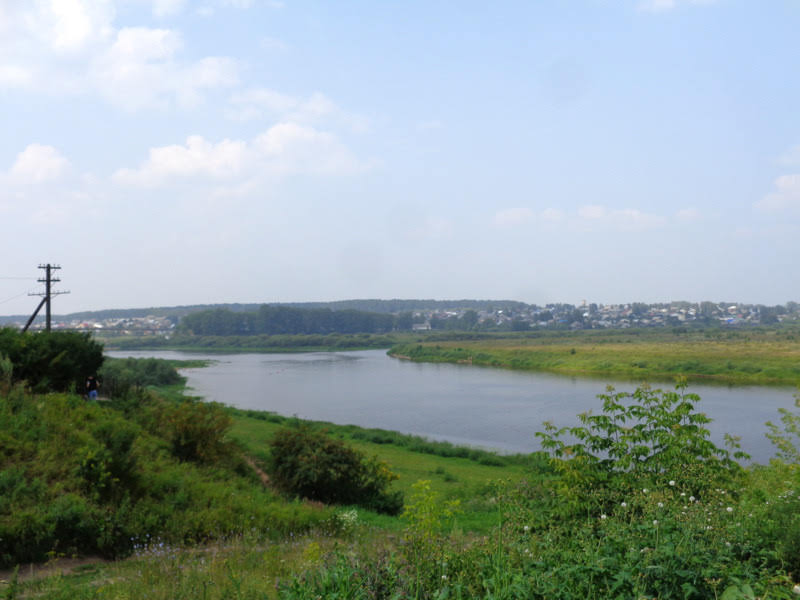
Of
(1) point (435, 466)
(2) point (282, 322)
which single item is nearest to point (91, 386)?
(1) point (435, 466)

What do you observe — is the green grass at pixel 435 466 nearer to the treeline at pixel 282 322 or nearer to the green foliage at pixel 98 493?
the green foliage at pixel 98 493

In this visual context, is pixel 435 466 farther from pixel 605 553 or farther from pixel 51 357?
pixel 605 553

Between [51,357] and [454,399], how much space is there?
34058 mm

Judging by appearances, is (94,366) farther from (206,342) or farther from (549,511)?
(206,342)

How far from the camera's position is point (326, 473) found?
A: 11.9 meters

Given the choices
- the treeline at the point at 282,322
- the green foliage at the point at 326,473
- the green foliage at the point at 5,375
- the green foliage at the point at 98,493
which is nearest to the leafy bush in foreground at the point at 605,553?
the green foliage at the point at 98,493

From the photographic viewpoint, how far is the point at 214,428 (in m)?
12.7

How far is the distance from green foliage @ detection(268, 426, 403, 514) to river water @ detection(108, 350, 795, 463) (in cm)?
1623

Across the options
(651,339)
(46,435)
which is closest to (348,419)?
(46,435)

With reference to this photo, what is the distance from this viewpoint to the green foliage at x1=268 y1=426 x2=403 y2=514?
467 inches

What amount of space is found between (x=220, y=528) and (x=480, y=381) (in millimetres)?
50640

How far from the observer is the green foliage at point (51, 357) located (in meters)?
13.0

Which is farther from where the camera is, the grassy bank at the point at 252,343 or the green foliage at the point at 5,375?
the grassy bank at the point at 252,343

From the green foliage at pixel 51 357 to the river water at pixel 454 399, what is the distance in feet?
Result: 59.8
